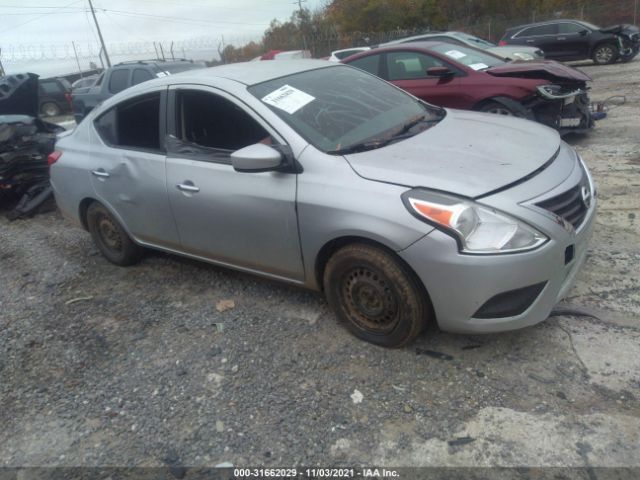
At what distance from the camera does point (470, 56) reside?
7551 millimetres

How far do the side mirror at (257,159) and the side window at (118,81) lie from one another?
377 inches

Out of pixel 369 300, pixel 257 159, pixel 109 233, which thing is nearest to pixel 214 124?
pixel 257 159

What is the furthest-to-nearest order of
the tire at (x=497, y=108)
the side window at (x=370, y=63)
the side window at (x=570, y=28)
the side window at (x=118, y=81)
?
1. the side window at (x=570, y=28)
2. the side window at (x=118, y=81)
3. the side window at (x=370, y=63)
4. the tire at (x=497, y=108)

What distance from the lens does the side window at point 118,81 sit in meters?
11.5

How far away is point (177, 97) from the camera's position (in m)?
3.80


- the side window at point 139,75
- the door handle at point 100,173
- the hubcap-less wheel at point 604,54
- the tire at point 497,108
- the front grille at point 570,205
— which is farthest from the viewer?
the hubcap-less wheel at point 604,54

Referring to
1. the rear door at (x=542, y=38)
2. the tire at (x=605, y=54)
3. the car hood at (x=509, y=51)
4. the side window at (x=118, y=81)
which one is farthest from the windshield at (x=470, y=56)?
the rear door at (x=542, y=38)

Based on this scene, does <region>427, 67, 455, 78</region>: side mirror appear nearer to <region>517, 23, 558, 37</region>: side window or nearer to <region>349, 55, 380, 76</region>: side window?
<region>349, 55, 380, 76</region>: side window

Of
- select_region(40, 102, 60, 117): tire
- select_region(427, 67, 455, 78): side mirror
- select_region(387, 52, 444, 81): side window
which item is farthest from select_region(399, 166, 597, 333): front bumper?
select_region(40, 102, 60, 117): tire

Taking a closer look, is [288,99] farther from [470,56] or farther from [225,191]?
[470,56]

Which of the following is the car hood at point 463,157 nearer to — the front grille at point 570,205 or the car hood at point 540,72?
the front grille at point 570,205

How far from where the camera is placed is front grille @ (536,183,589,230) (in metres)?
2.73

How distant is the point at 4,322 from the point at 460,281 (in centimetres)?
351

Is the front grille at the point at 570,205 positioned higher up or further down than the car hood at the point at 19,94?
further down
